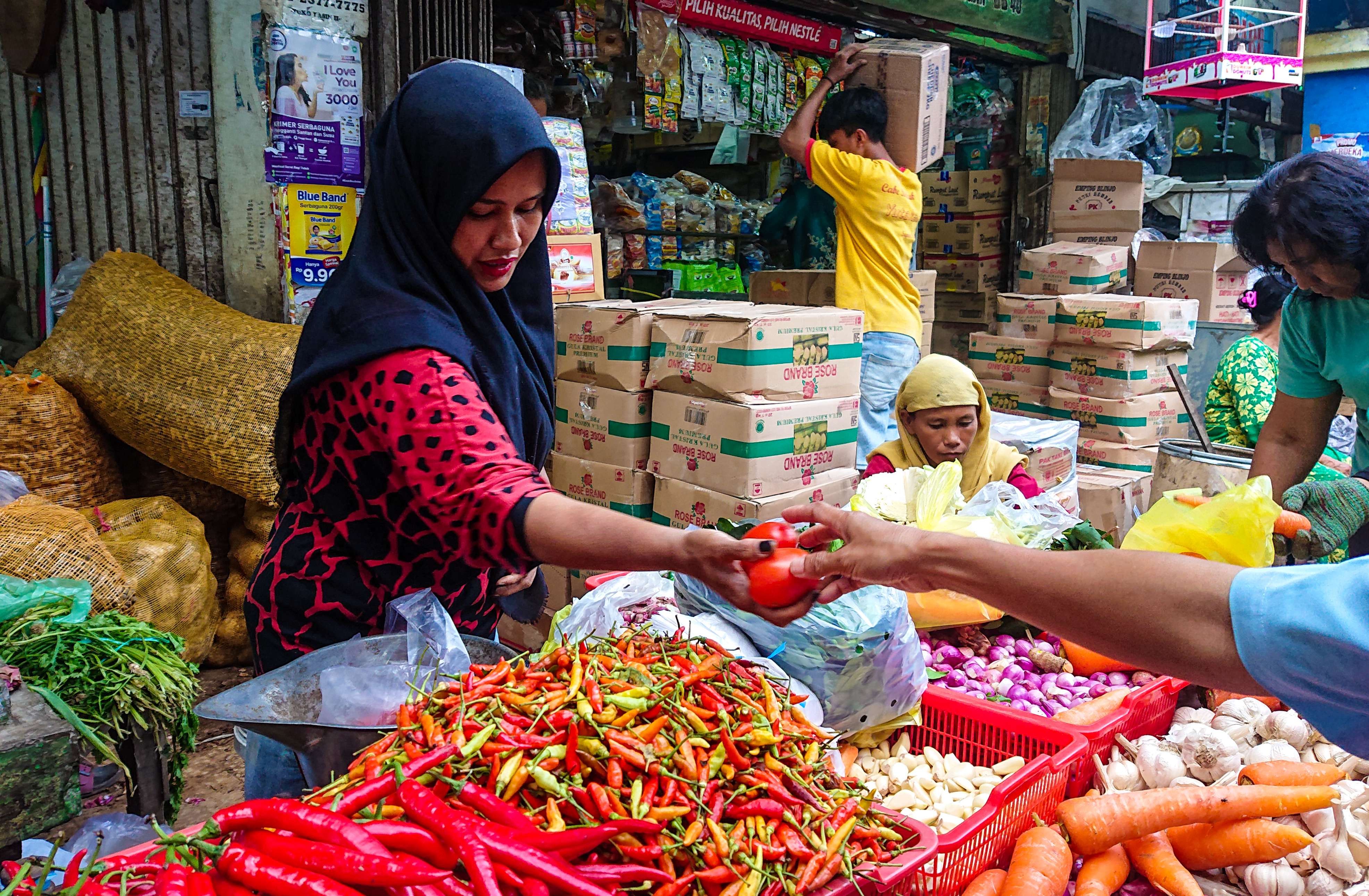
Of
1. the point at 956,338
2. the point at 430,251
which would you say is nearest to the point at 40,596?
the point at 430,251

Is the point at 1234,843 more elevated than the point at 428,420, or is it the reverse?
the point at 428,420

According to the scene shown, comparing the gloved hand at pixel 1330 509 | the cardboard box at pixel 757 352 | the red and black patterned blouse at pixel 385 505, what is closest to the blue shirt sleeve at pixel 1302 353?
the gloved hand at pixel 1330 509

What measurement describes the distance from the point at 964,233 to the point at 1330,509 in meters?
6.61

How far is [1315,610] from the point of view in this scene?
106cm

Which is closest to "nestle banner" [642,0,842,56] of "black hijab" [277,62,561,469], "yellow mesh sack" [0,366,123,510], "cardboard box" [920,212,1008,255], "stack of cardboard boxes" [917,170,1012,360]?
"stack of cardboard boxes" [917,170,1012,360]

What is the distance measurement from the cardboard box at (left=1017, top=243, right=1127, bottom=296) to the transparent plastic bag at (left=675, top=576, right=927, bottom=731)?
5200 millimetres

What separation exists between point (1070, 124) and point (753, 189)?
303 cm

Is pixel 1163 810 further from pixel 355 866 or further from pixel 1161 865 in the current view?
pixel 355 866

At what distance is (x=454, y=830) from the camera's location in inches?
51.1

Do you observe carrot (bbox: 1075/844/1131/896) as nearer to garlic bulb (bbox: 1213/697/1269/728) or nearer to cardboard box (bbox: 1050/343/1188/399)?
garlic bulb (bbox: 1213/697/1269/728)

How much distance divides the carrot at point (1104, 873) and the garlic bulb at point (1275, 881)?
25cm

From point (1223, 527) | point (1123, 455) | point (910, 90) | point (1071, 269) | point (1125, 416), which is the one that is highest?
point (910, 90)

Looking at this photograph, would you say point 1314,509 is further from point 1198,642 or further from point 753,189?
point 753,189

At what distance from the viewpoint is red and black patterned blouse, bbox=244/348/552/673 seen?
60.9 inches
